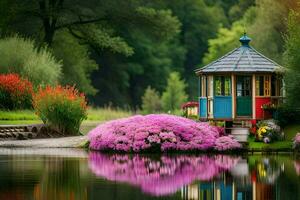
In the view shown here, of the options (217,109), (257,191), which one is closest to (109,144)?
(217,109)

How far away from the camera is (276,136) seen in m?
37.5

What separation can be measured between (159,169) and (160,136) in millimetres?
7901

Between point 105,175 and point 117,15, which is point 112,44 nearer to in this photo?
point 117,15

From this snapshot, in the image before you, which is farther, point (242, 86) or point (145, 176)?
point (242, 86)

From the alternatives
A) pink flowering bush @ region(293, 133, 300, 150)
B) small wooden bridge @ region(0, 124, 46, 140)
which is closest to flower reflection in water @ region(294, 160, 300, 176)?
pink flowering bush @ region(293, 133, 300, 150)

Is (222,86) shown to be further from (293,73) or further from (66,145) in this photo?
(66,145)

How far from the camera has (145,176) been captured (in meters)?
25.4

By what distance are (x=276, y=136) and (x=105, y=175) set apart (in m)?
13.4

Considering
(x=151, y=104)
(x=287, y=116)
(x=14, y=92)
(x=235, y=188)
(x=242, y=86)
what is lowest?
(x=235, y=188)

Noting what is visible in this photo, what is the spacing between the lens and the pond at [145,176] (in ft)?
68.9

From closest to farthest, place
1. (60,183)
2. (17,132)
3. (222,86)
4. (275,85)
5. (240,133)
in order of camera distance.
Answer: (60,183)
(240,133)
(222,86)
(275,85)
(17,132)

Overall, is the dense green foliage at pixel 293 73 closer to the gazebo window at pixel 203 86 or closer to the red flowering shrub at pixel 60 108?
the gazebo window at pixel 203 86

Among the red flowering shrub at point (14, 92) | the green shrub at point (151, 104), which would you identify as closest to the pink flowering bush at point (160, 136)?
the red flowering shrub at point (14, 92)

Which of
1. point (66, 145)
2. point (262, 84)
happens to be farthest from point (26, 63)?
point (262, 84)
